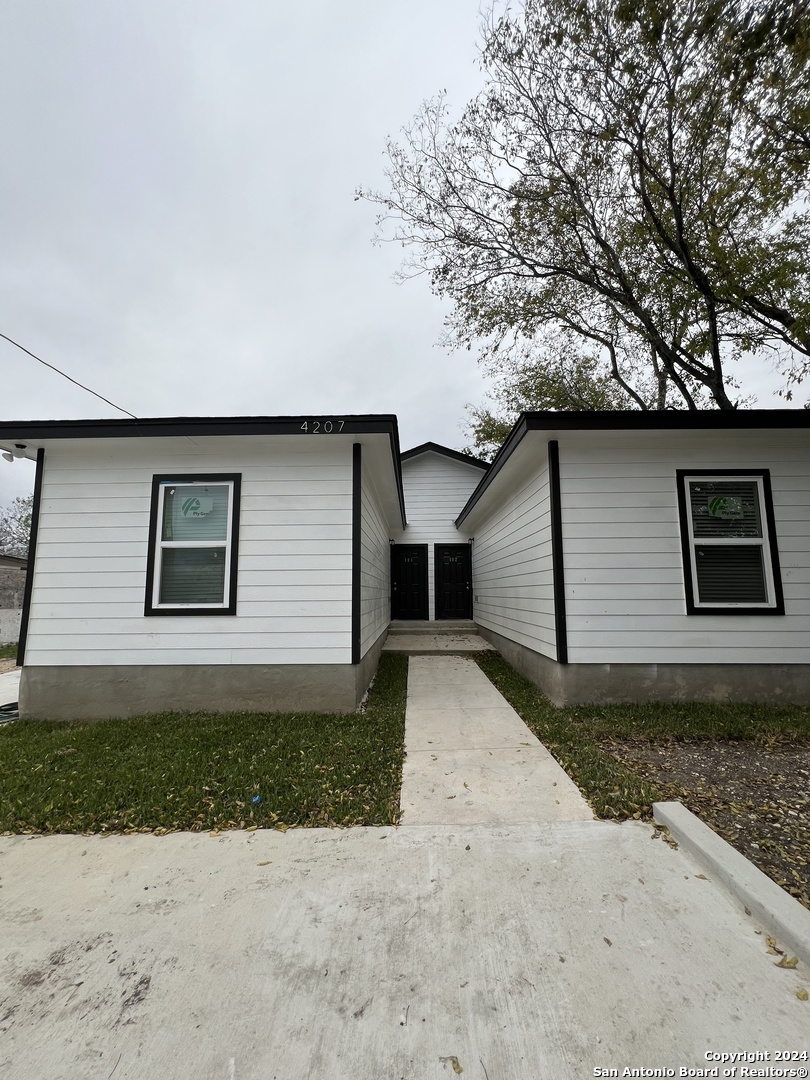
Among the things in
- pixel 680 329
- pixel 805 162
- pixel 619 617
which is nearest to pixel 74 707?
pixel 619 617

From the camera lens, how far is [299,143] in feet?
23.0

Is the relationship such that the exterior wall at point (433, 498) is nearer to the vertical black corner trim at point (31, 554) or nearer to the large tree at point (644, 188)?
the large tree at point (644, 188)

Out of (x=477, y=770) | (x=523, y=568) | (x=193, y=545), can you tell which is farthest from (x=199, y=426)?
(x=523, y=568)

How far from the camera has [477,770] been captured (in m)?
3.41

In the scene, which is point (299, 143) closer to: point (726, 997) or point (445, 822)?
point (445, 822)

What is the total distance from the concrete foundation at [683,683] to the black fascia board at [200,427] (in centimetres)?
337

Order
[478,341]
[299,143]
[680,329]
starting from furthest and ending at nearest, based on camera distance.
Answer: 1. [478,341]
2. [680,329]
3. [299,143]

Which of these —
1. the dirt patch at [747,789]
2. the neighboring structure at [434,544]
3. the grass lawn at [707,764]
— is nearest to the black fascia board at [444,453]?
the neighboring structure at [434,544]

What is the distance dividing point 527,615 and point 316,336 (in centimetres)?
1035

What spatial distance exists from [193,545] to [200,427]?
1.27 metres

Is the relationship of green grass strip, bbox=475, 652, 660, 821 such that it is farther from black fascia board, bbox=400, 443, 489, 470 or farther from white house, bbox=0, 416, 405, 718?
black fascia board, bbox=400, 443, 489, 470

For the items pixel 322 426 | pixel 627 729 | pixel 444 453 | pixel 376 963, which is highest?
pixel 444 453

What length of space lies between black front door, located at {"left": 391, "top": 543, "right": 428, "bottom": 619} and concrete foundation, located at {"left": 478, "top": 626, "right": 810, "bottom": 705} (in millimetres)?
7579

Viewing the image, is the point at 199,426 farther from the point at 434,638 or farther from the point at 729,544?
the point at 434,638
